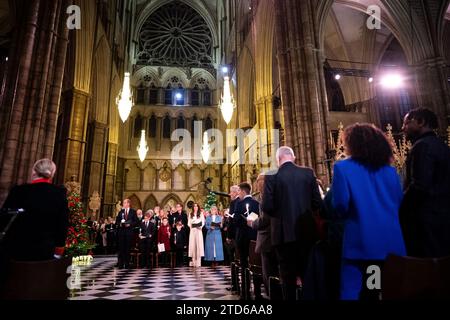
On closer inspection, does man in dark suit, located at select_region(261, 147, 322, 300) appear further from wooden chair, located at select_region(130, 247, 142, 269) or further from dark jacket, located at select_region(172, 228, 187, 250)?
wooden chair, located at select_region(130, 247, 142, 269)

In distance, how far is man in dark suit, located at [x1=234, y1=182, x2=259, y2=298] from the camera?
435 cm

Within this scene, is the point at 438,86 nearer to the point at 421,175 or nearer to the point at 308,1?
the point at 308,1

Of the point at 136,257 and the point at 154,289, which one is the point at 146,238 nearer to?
the point at 136,257

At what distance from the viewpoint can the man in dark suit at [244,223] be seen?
14.3 ft

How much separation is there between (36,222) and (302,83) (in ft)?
29.6

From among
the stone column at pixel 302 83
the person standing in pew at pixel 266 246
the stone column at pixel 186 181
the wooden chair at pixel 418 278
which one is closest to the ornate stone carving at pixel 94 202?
the stone column at pixel 186 181

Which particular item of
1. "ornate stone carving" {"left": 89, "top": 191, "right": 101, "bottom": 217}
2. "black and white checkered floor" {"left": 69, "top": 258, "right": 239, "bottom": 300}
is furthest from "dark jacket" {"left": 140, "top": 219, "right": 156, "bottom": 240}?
"ornate stone carving" {"left": 89, "top": 191, "right": 101, "bottom": 217}

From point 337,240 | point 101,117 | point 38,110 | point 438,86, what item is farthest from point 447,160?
point 101,117

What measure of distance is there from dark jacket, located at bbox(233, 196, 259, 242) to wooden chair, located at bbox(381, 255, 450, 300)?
2905 mm

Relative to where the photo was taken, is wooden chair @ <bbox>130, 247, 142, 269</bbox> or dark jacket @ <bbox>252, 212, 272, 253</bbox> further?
wooden chair @ <bbox>130, 247, 142, 269</bbox>

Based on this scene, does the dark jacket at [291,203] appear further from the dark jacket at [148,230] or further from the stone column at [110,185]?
the stone column at [110,185]

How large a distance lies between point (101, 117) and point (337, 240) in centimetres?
1967

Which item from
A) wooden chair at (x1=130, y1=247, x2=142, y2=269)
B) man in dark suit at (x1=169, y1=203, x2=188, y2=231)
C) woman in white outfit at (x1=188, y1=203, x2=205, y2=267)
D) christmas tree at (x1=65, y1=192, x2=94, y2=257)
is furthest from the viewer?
man in dark suit at (x1=169, y1=203, x2=188, y2=231)
